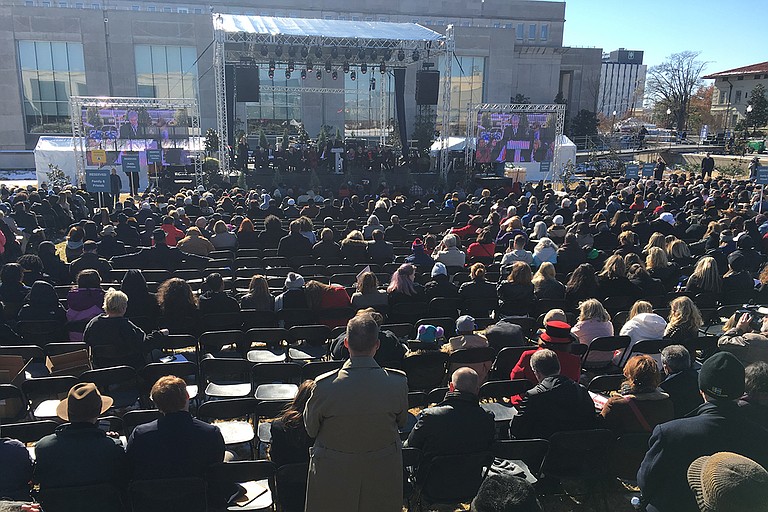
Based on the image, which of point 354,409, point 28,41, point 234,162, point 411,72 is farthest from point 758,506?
point 28,41

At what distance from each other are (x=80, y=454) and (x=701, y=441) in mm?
3534

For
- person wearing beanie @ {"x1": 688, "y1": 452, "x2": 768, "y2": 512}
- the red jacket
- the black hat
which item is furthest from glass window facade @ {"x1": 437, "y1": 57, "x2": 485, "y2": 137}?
person wearing beanie @ {"x1": 688, "y1": 452, "x2": 768, "y2": 512}

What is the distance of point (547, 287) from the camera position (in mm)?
7738

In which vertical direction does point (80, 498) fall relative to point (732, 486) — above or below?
below

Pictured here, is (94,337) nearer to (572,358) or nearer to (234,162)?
(572,358)

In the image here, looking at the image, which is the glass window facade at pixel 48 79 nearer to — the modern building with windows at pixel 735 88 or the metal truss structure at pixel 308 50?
the metal truss structure at pixel 308 50

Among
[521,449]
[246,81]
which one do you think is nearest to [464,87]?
[246,81]

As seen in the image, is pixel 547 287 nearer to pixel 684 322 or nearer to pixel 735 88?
pixel 684 322

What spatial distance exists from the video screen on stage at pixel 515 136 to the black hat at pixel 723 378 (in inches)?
857

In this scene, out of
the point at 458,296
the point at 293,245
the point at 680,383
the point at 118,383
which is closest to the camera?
the point at 680,383

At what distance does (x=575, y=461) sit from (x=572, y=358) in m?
1.18

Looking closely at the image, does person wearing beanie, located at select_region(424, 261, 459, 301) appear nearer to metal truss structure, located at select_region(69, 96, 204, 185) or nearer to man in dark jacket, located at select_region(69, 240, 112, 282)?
man in dark jacket, located at select_region(69, 240, 112, 282)

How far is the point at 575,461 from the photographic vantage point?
4.12 metres

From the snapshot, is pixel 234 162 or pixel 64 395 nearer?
pixel 64 395
